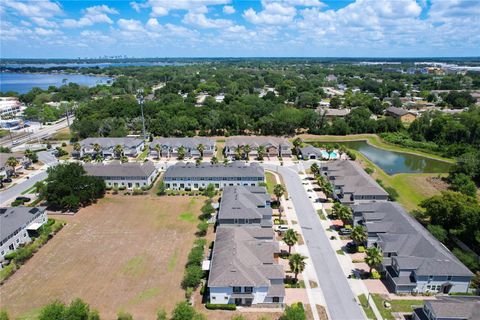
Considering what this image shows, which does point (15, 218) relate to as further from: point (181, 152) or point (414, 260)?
point (414, 260)

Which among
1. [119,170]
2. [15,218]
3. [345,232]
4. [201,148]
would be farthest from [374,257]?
[201,148]

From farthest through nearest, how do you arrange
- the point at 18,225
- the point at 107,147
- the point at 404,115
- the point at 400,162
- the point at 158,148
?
the point at 404,115
the point at 107,147
the point at 400,162
the point at 158,148
the point at 18,225

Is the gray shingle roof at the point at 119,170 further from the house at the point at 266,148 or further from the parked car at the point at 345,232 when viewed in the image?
the parked car at the point at 345,232

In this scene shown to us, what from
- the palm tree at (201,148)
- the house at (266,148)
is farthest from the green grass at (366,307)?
the palm tree at (201,148)

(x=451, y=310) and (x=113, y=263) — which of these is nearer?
(x=451, y=310)

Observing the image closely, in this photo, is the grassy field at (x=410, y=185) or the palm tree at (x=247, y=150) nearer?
the grassy field at (x=410, y=185)
